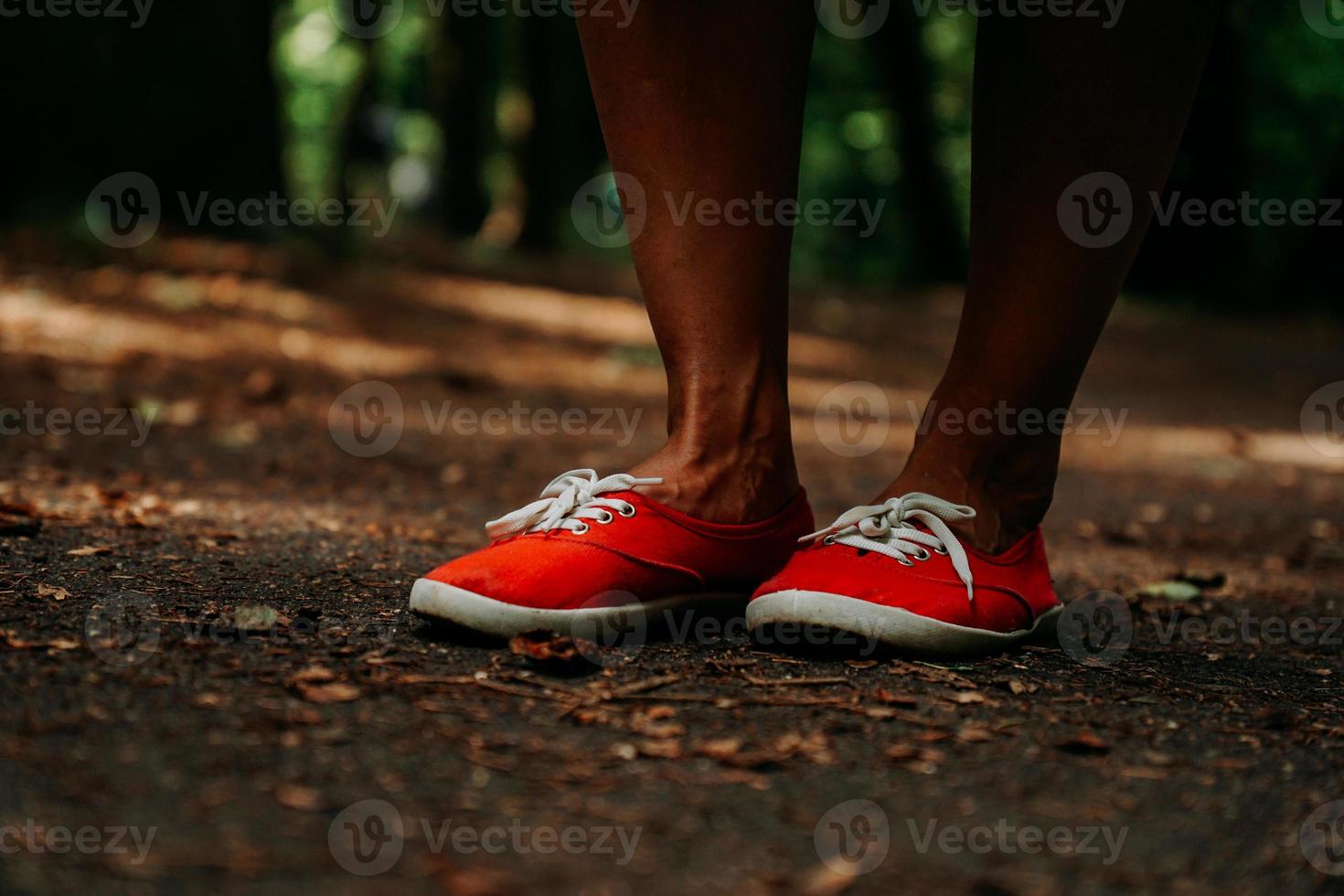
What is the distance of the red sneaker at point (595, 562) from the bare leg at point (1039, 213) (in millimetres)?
249

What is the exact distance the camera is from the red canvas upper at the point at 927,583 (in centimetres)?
151

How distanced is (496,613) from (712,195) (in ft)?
2.05

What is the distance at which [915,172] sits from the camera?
38.1 feet

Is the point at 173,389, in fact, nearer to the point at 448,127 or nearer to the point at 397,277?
the point at 397,277

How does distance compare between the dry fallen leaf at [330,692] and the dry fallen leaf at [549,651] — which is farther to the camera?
the dry fallen leaf at [549,651]

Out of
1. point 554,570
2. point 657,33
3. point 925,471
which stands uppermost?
point 657,33

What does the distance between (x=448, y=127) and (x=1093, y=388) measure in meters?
8.94

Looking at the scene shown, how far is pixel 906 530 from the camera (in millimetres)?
1586

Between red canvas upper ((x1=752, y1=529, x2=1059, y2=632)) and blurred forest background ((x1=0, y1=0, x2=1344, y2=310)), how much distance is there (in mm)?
4800

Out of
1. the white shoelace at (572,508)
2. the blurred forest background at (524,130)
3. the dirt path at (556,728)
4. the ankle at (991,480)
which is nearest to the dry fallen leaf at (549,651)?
the dirt path at (556,728)

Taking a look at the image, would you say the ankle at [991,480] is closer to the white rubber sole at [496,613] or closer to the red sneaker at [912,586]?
the red sneaker at [912,586]

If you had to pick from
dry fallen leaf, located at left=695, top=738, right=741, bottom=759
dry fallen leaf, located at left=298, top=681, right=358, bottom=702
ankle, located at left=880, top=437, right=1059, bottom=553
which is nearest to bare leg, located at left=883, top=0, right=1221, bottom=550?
ankle, located at left=880, top=437, right=1059, bottom=553

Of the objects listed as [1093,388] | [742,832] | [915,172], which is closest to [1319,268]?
[915,172]

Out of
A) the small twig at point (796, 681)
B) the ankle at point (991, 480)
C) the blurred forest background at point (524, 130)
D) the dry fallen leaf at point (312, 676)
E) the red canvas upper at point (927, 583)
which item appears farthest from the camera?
the blurred forest background at point (524, 130)
